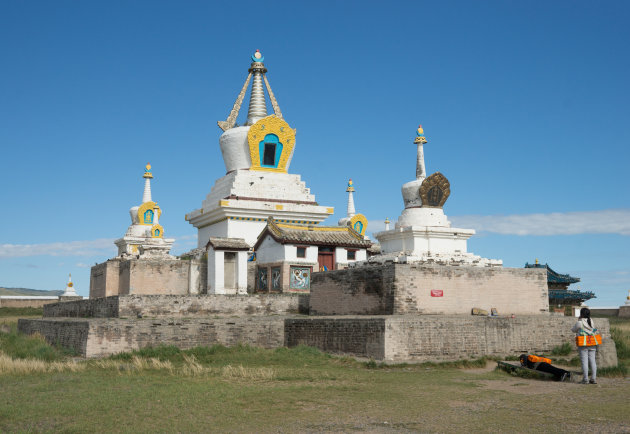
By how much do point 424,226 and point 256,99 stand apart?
36.3 ft

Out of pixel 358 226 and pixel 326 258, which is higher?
pixel 358 226

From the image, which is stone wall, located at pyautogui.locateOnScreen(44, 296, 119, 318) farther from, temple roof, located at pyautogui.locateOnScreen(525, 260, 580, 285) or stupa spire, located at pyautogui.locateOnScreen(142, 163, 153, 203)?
temple roof, located at pyautogui.locateOnScreen(525, 260, 580, 285)

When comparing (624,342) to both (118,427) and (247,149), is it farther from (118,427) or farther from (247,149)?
(247,149)

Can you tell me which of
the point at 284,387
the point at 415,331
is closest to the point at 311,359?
the point at 415,331

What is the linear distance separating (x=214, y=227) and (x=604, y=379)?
17.4 m

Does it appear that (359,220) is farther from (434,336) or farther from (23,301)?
(23,301)

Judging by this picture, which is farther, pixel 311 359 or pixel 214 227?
pixel 214 227

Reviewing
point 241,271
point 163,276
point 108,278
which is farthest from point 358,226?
point 108,278

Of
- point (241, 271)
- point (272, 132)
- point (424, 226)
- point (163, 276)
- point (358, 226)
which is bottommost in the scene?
point (163, 276)

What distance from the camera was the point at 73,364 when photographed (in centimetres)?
1255

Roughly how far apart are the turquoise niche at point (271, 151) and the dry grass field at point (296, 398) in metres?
15.4

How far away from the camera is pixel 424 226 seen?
71.6 ft

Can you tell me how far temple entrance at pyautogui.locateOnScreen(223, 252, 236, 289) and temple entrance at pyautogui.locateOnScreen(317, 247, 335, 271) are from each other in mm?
2736

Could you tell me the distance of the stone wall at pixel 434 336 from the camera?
42.9ft
